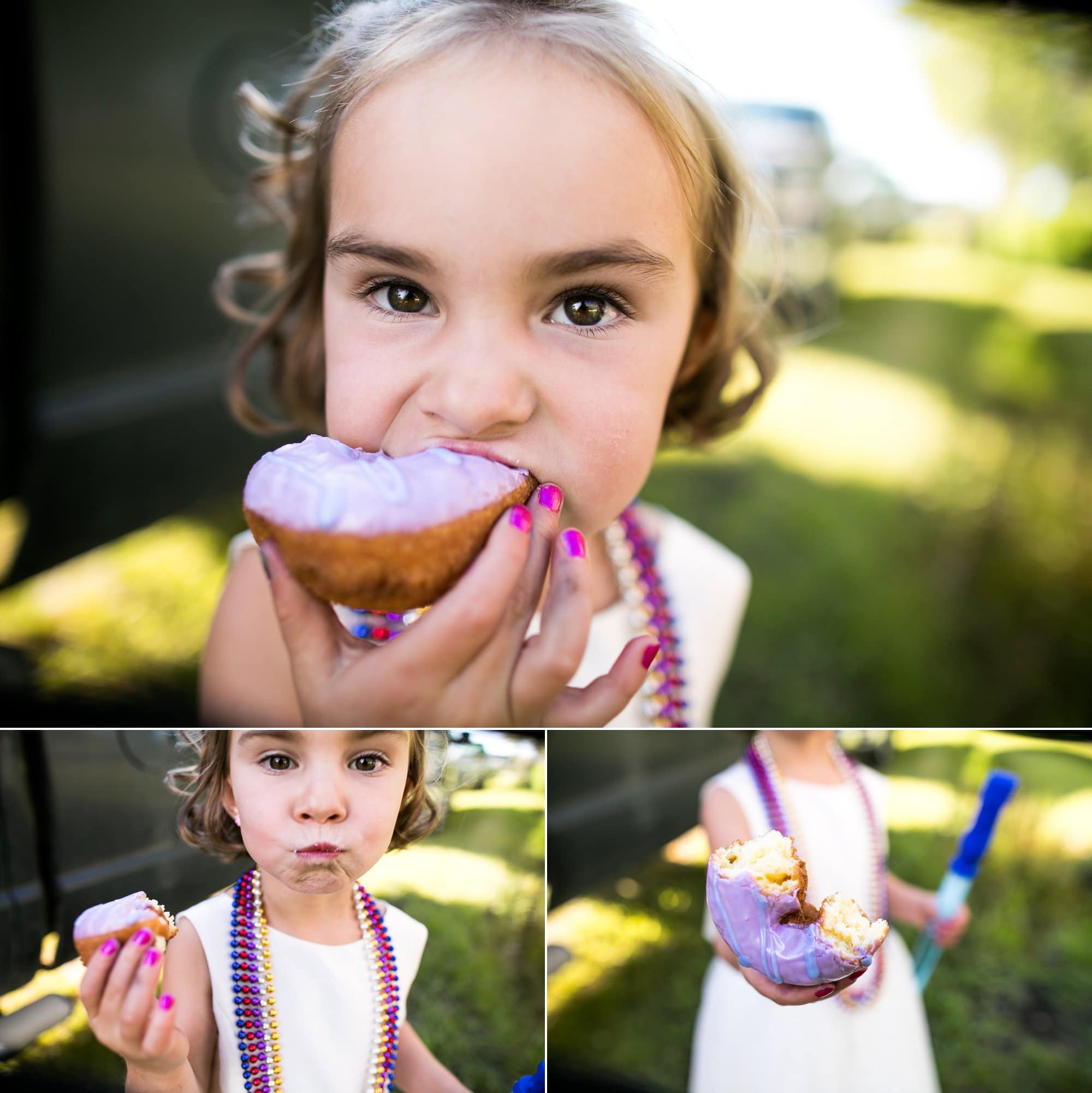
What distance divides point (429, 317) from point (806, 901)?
66 cm

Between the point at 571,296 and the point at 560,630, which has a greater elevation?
the point at 571,296

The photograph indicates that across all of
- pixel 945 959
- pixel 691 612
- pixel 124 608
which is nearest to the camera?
pixel 945 959

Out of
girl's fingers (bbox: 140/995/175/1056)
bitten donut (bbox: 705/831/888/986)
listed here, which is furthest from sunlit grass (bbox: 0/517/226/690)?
bitten donut (bbox: 705/831/888/986)

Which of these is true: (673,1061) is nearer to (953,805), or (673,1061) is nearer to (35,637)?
(953,805)

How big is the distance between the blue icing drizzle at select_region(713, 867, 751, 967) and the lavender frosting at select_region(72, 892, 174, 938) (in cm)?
51

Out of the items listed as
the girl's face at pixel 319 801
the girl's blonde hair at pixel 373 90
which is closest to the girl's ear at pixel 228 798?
the girl's face at pixel 319 801

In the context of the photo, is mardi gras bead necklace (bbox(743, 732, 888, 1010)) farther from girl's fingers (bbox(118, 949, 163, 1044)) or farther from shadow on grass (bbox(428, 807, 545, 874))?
girl's fingers (bbox(118, 949, 163, 1044))

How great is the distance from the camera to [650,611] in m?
1.20

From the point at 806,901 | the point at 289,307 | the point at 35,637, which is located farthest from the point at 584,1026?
the point at 35,637

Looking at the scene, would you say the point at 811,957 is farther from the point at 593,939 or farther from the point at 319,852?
the point at 319,852

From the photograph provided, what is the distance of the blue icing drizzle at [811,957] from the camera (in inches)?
36.7

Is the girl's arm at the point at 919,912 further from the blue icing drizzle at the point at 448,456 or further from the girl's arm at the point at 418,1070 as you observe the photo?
the blue icing drizzle at the point at 448,456

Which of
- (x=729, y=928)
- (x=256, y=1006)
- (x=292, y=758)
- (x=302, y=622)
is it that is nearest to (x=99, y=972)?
(x=256, y=1006)

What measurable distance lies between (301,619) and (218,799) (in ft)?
0.68
